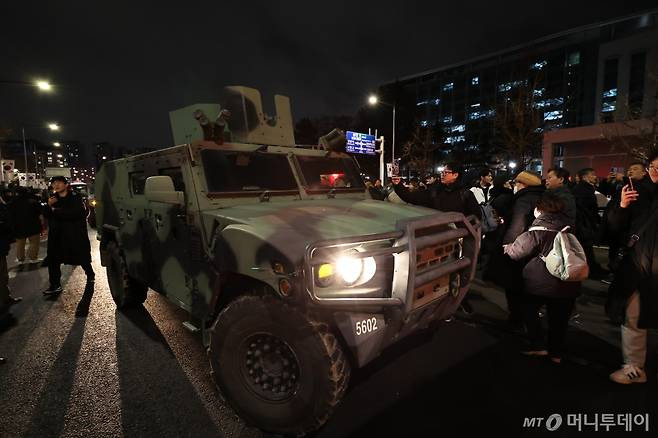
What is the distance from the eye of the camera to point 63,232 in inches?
238

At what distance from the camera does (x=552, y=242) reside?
3480 mm

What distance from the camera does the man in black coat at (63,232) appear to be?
6004 mm

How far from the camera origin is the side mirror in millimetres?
3291

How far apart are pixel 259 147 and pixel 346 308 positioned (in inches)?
92.7

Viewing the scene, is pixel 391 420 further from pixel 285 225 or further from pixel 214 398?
pixel 285 225

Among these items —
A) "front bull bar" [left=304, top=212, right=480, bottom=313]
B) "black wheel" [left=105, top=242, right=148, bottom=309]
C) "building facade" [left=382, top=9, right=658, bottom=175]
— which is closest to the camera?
"front bull bar" [left=304, top=212, right=480, bottom=313]

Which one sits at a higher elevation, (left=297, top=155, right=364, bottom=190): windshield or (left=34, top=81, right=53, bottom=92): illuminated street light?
(left=34, top=81, right=53, bottom=92): illuminated street light

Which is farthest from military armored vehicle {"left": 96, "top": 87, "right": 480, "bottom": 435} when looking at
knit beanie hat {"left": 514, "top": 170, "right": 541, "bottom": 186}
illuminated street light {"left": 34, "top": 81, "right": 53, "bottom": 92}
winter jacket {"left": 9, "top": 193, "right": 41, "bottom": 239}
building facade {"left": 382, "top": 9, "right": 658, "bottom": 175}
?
building facade {"left": 382, "top": 9, "right": 658, "bottom": 175}

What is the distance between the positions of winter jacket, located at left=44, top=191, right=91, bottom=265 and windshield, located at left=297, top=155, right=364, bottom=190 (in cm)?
418

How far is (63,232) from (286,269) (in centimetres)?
541

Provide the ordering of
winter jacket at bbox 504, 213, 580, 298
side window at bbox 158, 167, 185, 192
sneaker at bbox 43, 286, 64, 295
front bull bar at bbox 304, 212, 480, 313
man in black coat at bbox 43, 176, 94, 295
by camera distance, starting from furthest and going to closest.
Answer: sneaker at bbox 43, 286, 64, 295
man in black coat at bbox 43, 176, 94, 295
side window at bbox 158, 167, 185, 192
winter jacket at bbox 504, 213, 580, 298
front bull bar at bbox 304, 212, 480, 313

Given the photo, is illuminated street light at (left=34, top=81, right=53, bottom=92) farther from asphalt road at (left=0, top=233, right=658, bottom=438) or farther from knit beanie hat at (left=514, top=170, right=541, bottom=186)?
knit beanie hat at (left=514, top=170, right=541, bottom=186)

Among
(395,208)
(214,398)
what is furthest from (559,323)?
(214,398)

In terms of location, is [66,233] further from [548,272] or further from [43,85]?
[43,85]
